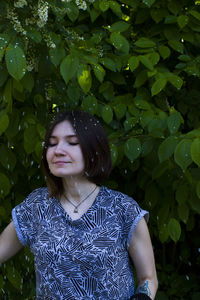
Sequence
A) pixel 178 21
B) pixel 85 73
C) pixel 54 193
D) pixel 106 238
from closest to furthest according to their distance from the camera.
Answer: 1. pixel 106 238
2. pixel 54 193
3. pixel 85 73
4. pixel 178 21

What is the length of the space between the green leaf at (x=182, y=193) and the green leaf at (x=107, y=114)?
42 centimetres

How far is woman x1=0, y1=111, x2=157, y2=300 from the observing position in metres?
1.50

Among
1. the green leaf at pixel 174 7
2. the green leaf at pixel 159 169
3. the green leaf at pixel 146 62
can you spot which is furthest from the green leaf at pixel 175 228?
the green leaf at pixel 174 7

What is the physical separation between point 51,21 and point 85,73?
15.0 inches

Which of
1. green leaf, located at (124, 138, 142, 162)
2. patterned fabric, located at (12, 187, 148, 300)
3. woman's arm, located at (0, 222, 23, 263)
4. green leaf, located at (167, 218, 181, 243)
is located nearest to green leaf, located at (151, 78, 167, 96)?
green leaf, located at (124, 138, 142, 162)

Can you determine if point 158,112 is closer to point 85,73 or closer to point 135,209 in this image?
point 85,73

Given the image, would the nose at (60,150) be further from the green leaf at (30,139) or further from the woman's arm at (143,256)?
the green leaf at (30,139)

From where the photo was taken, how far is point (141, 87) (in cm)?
241

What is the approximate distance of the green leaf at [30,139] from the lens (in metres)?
2.07

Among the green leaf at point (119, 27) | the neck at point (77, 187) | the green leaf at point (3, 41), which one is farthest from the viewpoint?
the green leaf at point (119, 27)

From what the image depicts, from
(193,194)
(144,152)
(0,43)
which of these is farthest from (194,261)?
(0,43)

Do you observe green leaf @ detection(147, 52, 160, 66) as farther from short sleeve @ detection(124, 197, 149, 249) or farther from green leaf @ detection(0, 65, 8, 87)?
short sleeve @ detection(124, 197, 149, 249)

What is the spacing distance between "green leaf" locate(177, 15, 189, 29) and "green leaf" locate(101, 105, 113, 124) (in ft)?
1.79

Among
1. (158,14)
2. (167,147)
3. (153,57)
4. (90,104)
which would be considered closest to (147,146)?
(167,147)
